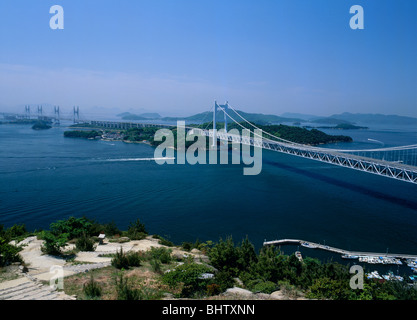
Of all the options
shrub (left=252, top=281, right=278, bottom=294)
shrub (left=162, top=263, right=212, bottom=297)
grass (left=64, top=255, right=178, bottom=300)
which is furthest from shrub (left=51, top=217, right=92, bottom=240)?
shrub (left=252, top=281, right=278, bottom=294)

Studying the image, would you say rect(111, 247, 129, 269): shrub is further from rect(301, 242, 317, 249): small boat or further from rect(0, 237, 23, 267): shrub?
rect(301, 242, 317, 249): small boat

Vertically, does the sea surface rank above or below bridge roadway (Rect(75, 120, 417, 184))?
below

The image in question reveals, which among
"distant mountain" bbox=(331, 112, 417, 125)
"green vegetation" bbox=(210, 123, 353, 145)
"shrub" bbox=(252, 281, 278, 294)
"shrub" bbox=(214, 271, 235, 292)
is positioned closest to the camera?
"shrub" bbox=(214, 271, 235, 292)

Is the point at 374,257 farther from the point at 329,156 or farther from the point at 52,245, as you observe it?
the point at 329,156

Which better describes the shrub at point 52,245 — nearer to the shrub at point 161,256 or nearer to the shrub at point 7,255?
the shrub at point 7,255

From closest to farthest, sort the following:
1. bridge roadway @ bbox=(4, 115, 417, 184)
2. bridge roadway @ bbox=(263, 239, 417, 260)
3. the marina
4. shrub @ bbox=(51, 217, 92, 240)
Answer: shrub @ bbox=(51, 217, 92, 240) < the marina < bridge roadway @ bbox=(263, 239, 417, 260) < bridge roadway @ bbox=(4, 115, 417, 184)

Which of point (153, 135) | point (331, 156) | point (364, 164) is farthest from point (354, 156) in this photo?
point (153, 135)

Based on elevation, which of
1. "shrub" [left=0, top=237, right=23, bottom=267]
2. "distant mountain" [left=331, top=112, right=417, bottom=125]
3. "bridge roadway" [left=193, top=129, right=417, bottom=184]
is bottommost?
"shrub" [left=0, top=237, right=23, bottom=267]

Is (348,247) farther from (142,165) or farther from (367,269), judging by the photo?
(142,165)
